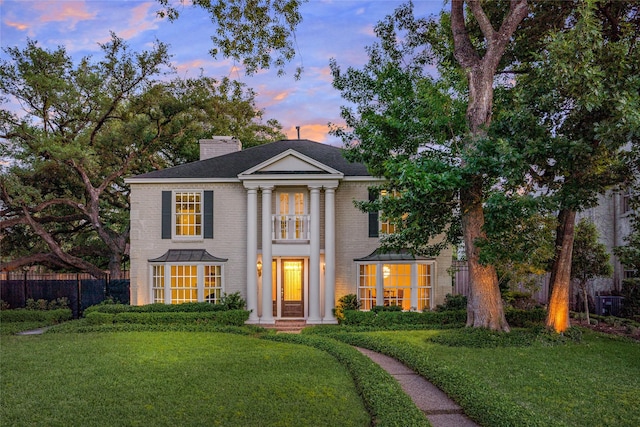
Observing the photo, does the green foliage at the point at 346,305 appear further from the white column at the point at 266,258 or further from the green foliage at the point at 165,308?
the green foliage at the point at 165,308

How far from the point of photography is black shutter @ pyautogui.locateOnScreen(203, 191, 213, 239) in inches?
660

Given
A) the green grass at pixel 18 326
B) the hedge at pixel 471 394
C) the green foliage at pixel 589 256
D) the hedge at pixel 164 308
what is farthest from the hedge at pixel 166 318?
the green foliage at pixel 589 256

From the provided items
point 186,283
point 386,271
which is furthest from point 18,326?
point 386,271

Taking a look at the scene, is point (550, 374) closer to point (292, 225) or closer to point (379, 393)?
point (379, 393)

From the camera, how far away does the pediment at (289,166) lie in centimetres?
1600

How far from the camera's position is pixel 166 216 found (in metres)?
16.8

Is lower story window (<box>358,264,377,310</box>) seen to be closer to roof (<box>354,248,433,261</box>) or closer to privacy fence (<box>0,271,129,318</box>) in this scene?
roof (<box>354,248,433,261</box>)

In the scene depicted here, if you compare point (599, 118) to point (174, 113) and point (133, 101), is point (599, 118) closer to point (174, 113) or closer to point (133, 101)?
point (174, 113)

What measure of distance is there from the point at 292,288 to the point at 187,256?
13.0 ft

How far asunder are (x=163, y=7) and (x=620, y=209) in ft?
57.4

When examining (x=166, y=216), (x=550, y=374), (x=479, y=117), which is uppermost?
(x=479, y=117)

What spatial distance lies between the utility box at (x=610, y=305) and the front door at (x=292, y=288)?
1073 centimetres

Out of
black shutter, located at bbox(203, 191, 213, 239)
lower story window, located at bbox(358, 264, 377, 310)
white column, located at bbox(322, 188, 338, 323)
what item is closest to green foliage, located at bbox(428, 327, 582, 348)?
lower story window, located at bbox(358, 264, 377, 310)

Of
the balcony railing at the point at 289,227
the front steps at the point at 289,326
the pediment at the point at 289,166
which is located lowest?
the front steps at the point at 289,326
